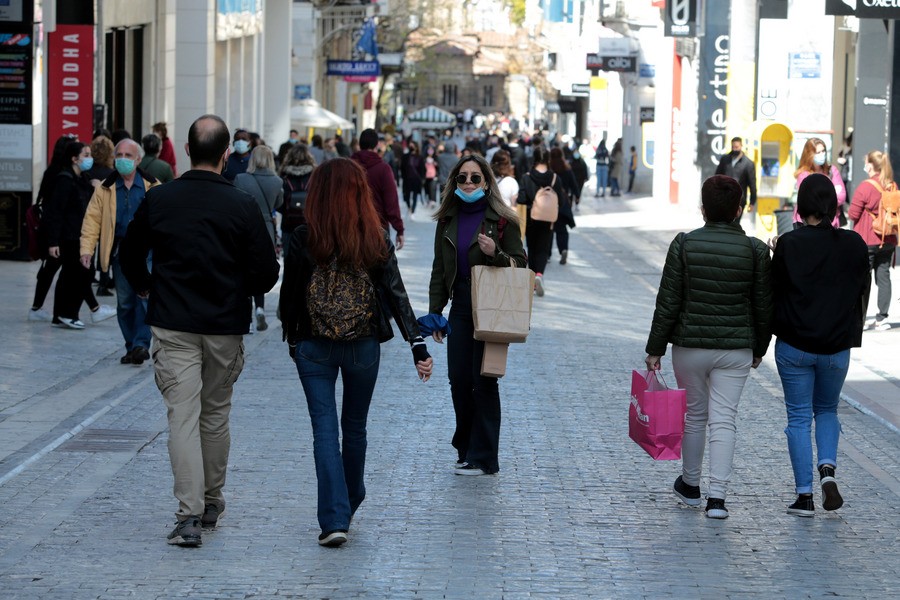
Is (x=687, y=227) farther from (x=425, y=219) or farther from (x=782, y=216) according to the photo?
(x=782, y=216)

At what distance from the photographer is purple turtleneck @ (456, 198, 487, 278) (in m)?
8.31

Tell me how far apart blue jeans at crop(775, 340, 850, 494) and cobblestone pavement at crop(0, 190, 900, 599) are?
0.27 meters

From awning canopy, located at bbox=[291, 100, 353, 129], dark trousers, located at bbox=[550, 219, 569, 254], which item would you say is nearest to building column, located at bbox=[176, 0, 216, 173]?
dark trousers, located at bbox=[550, 219, 569, 254]

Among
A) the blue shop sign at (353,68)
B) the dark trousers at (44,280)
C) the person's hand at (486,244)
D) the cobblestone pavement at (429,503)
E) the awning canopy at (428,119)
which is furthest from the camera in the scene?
the awning canopy at (428,119)

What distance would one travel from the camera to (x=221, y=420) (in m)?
7.01

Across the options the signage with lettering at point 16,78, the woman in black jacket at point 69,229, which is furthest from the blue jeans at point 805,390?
the signage with lettering at point 16,78

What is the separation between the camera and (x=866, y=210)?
1423 cm

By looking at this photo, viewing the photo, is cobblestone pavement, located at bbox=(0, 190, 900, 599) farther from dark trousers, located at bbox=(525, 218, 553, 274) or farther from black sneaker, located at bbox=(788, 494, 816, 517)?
dark trousers, located at bbox=(525, 218, 553, 274)

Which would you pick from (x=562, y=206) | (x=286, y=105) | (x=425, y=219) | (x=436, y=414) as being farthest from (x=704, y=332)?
(x=286, y=105)

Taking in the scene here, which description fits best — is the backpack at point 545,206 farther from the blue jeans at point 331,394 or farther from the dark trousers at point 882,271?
the blue jeans at point 331,394

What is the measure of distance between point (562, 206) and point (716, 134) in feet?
44.3

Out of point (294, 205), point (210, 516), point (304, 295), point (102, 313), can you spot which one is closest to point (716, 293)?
point (304, 295)

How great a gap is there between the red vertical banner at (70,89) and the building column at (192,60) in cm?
1099

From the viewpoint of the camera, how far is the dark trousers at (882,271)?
1442 centimetres
